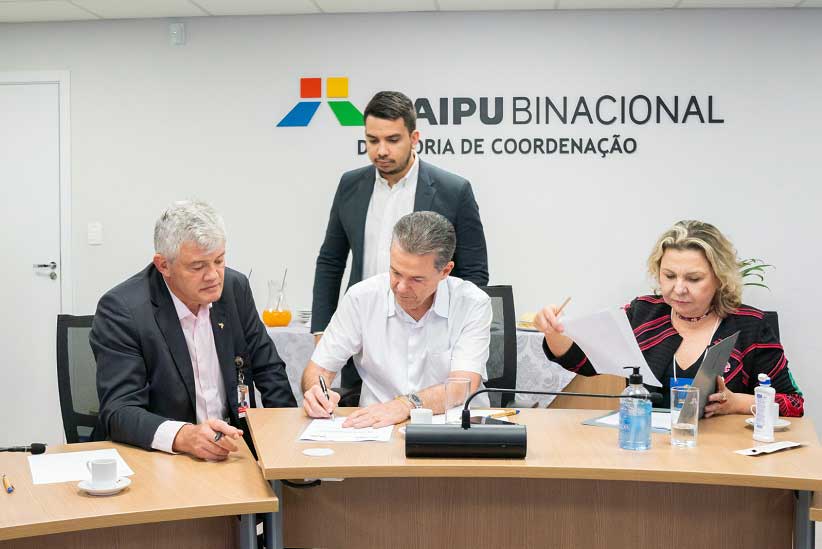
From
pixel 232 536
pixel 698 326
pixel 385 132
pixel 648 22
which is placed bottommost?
pixel 232 536

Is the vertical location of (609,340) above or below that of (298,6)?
below

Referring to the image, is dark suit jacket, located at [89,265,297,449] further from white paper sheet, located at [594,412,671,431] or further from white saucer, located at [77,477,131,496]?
white paper sheet, located at [594,412,671,431]

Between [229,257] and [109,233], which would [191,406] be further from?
[109,233]

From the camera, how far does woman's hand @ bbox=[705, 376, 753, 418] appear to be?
2494mm

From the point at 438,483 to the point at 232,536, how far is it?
1.70 feet

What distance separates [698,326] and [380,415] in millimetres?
1117

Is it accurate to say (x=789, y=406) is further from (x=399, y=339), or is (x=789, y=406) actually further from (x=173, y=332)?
(x=173, y=332)

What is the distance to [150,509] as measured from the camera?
1.80 metres

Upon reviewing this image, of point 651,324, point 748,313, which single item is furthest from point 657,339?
point 748,313

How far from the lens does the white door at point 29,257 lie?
18.8ft

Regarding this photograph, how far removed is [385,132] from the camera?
3.47m

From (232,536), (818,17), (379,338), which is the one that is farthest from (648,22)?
(232,536)

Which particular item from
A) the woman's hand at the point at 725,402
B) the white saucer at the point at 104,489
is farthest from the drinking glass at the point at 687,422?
the white saucer at the point at 104,489

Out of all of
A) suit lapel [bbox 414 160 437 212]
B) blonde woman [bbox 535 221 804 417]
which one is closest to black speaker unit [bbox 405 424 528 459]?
blonde woman [bbox 535 221 804 417]
